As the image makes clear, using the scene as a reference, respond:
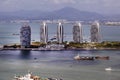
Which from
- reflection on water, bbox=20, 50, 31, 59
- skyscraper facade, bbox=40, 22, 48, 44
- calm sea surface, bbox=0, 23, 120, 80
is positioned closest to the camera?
calm sea surface, bbox=0, 23, 120, 80

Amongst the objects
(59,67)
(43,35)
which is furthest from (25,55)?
(43,35)

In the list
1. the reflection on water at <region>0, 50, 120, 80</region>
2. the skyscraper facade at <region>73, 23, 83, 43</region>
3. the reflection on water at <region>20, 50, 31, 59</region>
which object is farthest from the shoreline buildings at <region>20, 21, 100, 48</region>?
the reflection on water at <region>0, 50, 120, 80</region>

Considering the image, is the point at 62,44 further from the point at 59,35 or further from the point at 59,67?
the point at 59,67

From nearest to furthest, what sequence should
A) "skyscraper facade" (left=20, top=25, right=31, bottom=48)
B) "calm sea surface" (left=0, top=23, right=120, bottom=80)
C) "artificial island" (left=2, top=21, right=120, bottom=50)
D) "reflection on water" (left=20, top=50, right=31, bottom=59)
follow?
"calm sea surface" (left=0, top=23, right=120, bottom=80), "reflection on water" (left=20, top=50, right=31, bottom=59), "artificial island" (left=2, top=21, right=120, bottom=50), "skyscraper facade" (left=20, top=25, right=31, bottom=48)

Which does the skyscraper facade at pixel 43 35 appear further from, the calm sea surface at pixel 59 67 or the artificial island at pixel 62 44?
the calm sea surface at pixel 59 67

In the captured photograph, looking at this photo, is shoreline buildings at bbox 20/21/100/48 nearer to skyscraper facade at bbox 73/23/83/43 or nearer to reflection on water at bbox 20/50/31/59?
skyscraper facade at bbox 73/23/83/43

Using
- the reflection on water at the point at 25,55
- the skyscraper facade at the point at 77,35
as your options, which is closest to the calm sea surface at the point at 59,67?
the reflection on water at the point at 25,55

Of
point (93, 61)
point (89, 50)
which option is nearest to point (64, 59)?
point (93, 61)

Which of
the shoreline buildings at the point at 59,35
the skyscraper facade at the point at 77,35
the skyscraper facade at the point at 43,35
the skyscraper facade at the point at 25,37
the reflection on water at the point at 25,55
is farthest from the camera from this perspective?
the skyscraper facade at the point at 77,35

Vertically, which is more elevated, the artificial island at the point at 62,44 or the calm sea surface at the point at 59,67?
the artificial island at the point at 62,44

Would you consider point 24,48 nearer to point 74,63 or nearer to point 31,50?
point 31,50

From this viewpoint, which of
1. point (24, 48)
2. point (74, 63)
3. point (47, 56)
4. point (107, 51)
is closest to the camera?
point (74, 63)
